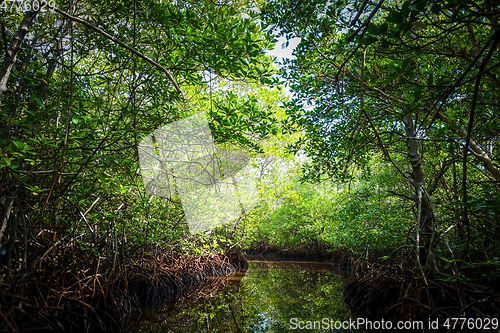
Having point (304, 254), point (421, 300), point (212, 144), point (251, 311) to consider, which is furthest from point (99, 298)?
point (304, 254)

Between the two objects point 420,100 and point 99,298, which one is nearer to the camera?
point 420,100

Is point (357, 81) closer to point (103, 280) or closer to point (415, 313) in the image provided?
point (415, 313)

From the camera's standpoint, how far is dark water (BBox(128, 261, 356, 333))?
396cm

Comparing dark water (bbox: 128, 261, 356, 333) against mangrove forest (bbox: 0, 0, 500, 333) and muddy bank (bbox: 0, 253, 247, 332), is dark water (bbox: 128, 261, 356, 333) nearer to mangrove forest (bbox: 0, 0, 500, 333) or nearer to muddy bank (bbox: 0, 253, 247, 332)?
mangrove forest (bbox: 0, 0, 500, 333)

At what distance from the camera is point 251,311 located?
4719mm

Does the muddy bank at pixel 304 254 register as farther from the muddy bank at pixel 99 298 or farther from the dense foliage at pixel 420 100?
the dense foliage at pixel 420 100

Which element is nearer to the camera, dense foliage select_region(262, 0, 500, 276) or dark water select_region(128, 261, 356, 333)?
dense foliage select_region(262, 0, 500, 276)

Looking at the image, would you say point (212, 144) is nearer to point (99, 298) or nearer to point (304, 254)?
point (99, 298)

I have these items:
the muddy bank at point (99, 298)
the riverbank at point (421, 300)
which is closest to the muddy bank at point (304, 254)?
the riverbank at point (421, 300)

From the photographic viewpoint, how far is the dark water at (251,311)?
3963 mm

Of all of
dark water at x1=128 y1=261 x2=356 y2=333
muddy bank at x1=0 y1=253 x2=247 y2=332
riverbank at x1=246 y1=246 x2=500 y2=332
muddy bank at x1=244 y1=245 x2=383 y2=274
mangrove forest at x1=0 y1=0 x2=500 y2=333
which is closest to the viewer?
mangrove forest at x1=0 y1=0 x2=500 y2=333

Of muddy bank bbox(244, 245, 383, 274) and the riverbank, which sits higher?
the riverbank

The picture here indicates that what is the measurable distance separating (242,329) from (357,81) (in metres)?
4.10

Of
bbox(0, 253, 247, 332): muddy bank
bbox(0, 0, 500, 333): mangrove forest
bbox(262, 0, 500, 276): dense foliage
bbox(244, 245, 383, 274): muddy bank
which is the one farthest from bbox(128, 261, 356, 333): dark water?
bbox(244, 245, 383, 274): muddy bank
